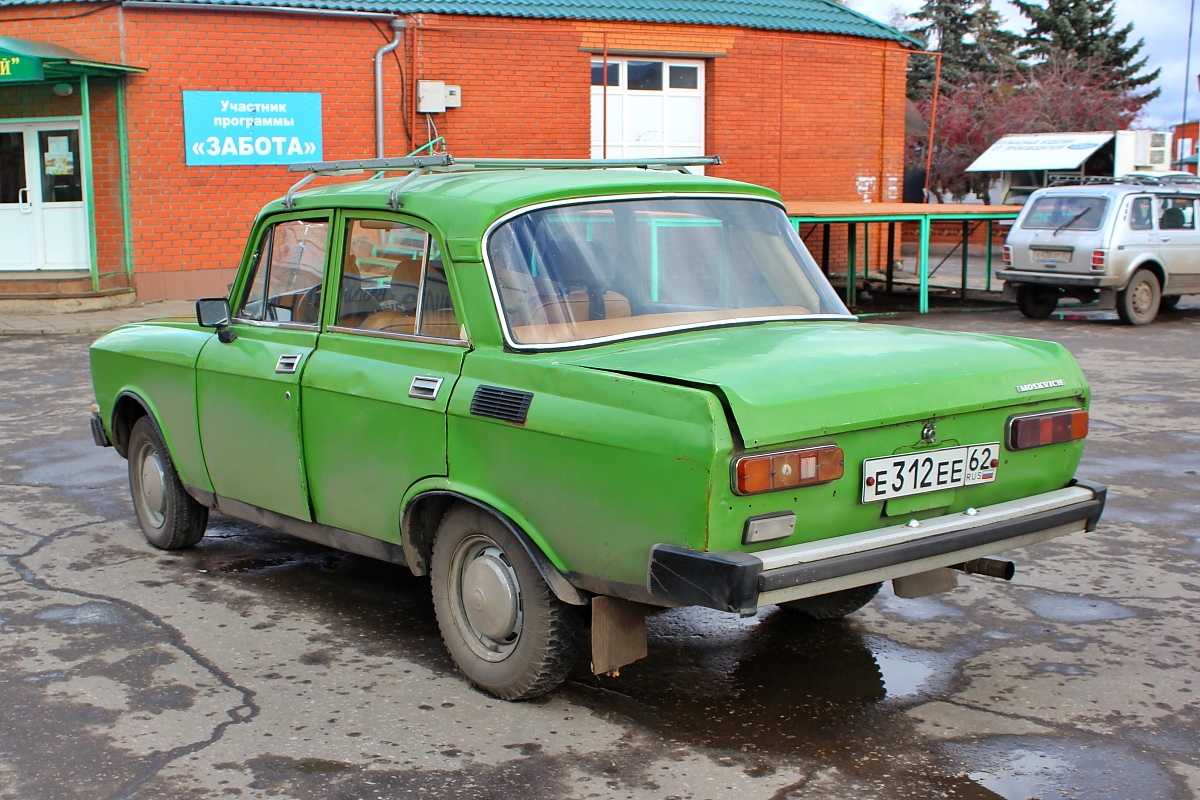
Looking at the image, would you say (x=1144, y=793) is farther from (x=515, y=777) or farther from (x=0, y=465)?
(x=0, y=465)

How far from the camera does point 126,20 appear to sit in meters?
17.8

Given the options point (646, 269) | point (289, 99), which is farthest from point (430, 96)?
point (646, 269)

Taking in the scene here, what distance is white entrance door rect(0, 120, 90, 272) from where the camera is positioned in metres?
18.6

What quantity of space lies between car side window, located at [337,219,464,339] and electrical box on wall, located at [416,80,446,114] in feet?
50.6

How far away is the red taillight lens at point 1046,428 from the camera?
4.24m

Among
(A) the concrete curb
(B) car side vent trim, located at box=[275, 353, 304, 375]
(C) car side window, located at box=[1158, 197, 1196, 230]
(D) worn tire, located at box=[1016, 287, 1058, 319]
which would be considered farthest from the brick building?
(B) car side vent trim, located at box=[275, 353, 304, 375]

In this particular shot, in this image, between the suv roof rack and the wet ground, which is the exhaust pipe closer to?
the wet ground

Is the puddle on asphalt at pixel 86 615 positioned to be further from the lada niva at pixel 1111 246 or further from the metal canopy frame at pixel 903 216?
the lada niva at pixel 1111 246

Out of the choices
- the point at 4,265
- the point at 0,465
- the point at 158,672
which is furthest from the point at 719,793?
the point at 4,265

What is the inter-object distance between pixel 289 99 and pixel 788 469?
16827 mm

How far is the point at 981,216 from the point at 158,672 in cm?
1697

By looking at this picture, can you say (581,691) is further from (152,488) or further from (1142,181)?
(1142,181)

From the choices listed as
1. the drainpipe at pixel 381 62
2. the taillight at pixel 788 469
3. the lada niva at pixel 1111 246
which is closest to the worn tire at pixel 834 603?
the taillight at pixel 788 469

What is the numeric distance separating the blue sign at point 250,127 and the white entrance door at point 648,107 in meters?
4.96
